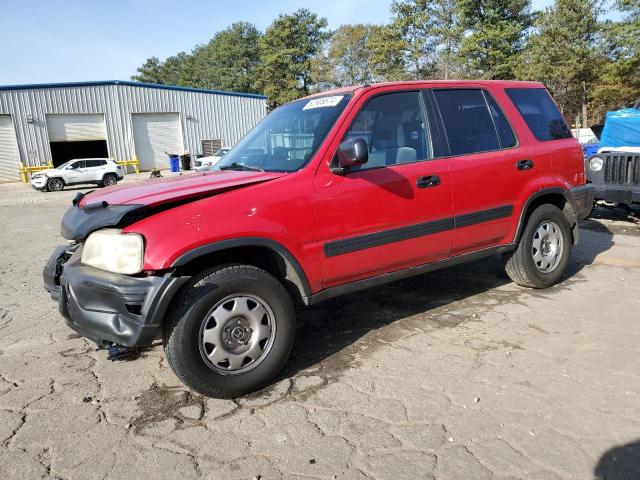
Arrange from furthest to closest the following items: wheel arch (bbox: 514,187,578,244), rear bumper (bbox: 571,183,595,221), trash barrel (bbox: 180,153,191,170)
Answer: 1. trash barrel (bbox: 180,153,191,170)
2. rear bumper (bbox: 571,183,595,221)
3. wheel arch (bbox: 514,187,578,244)

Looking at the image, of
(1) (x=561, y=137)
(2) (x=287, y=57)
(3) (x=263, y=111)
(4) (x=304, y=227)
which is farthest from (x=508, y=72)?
(4) (x=304, y=227)

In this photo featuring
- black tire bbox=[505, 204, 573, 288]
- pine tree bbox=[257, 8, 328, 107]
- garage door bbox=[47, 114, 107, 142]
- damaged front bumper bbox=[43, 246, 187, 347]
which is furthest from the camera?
pine tree bbox=[257, 8, 328, 107]

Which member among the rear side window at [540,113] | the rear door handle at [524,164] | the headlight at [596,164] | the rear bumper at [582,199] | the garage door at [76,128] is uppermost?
the garage door at [76,128]

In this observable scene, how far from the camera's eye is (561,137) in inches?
192

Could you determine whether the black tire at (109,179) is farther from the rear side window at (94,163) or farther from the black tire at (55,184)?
the black tire at (55,184)

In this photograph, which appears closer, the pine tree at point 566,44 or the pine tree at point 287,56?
the pine tree at point 566,44

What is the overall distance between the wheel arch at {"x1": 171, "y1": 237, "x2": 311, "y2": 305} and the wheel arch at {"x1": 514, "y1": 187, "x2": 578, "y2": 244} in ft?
7.54

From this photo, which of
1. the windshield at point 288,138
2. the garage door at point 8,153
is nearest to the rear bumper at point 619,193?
the windshield at point 288,138

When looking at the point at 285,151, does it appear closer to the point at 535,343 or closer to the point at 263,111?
the point at 535,343

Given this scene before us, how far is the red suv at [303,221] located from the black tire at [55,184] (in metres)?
21.3

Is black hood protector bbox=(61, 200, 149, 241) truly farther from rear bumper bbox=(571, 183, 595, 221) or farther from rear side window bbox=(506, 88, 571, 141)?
rear bumper bbox=(571, 183, 595, 221)

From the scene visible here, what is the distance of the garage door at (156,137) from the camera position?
3191 centimetres

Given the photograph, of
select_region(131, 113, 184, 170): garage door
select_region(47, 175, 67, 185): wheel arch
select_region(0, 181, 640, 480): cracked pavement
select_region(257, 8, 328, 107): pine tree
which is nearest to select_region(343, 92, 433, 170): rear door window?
select_region(0, 181, 640, 480): cracked pavement

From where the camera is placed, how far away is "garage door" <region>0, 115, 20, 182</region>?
91.8ft
